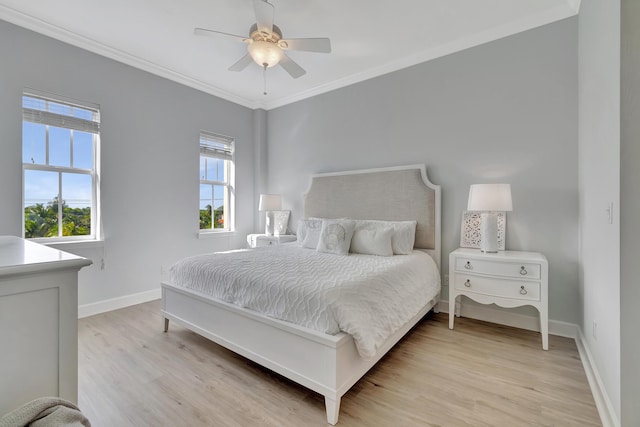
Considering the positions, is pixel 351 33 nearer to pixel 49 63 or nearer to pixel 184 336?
pixel 49 63

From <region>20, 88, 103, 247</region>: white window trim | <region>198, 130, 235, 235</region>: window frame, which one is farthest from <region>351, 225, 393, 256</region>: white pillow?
<region>20, 88, 103, 247</region>: white window trim

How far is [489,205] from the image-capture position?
2619mm

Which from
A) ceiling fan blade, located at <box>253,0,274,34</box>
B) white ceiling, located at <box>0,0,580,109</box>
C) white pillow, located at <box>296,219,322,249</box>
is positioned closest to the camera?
ceiling fan blade, located at <box>253,0,274,34</box>

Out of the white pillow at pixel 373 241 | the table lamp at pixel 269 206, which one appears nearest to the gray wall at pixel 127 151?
the table lamp at pixel 269 206

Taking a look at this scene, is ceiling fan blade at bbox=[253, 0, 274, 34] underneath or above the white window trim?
above

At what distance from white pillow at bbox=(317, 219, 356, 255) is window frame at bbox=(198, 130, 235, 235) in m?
2.09

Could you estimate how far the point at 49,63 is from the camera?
2.93 meters

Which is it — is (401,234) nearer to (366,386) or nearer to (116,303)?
(366,386)

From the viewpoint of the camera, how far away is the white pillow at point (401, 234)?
10.00 ft

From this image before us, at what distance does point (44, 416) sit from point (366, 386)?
168cm

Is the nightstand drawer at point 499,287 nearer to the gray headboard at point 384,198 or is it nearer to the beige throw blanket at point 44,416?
the gray headboard at point 384,198

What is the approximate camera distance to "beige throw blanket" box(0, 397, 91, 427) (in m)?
0.69

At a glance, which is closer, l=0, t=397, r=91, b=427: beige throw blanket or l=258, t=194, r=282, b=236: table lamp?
l=0, t=397, r=91, b=427: beige throw blanket

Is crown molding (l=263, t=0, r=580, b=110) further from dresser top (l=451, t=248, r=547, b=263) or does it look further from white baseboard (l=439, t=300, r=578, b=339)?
white baseboard (l=439, t=300, r=578, b=339)
